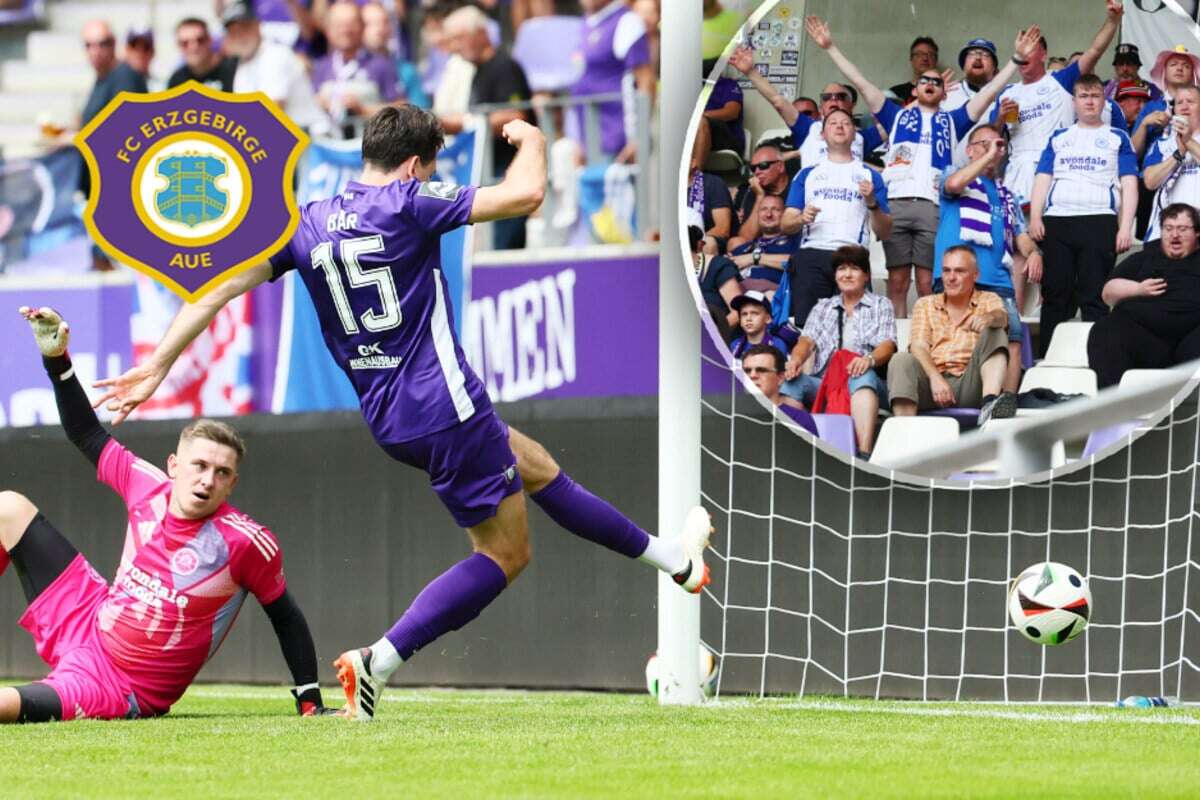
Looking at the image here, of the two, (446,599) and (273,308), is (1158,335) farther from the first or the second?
(273,308)

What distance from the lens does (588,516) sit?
587 cm

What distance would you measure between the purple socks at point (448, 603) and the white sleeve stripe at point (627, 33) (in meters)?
6.32

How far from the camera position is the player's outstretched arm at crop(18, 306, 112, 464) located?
19.2 ft

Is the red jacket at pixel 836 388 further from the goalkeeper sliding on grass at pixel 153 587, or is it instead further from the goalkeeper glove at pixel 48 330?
the goalkeeper glove at pixel 48 330

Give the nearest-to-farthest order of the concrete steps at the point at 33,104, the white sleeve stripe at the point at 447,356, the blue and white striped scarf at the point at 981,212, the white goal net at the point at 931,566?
1. the white sleeve stripe at the point at 447,356
2. the white goal net at the point at 931,566
3. the blue and white striped scarf at the point at 981,212
4. the concrete steps at the point at 33,104

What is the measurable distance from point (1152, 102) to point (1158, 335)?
3.55 feet

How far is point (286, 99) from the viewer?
1309cm

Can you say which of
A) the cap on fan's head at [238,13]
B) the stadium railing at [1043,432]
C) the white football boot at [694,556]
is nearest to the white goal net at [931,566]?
the stadium railing at [1043,432]

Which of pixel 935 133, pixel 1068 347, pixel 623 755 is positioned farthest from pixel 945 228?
pixel 623 755

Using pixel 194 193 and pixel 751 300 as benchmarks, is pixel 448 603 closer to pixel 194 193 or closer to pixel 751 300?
pixel 751 300

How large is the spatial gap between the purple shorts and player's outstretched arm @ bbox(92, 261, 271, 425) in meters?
0.63

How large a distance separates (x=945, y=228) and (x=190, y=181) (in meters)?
7.16

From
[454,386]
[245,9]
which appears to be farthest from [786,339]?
[245,9]

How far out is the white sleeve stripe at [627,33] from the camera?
11461mm
